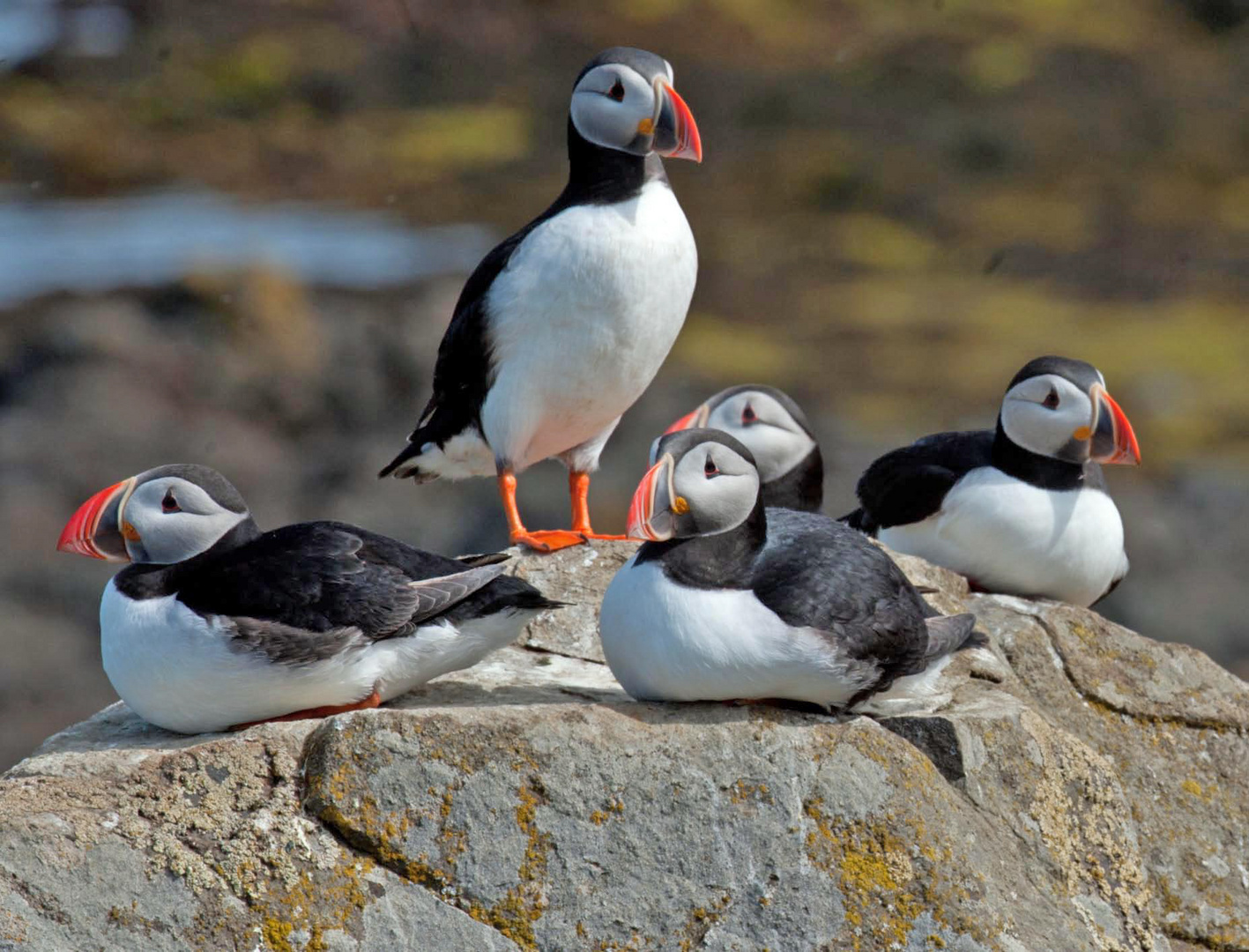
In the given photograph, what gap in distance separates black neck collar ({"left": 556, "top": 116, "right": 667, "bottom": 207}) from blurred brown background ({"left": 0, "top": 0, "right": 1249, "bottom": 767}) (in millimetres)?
14624

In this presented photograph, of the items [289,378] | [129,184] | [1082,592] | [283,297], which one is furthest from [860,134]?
[1082,592]

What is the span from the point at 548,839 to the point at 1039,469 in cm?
286

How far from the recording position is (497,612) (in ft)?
15.0

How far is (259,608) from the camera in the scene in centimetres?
431

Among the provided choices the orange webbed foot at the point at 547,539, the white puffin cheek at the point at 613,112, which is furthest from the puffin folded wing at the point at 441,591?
the white puffin cheek at the point at 613,112

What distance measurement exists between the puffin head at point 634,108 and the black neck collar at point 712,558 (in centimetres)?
169

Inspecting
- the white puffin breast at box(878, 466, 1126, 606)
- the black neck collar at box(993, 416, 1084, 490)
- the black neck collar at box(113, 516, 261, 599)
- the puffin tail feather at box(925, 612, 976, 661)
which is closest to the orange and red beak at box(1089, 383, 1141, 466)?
the black neck collar at box(993, 416, 1084, 490)

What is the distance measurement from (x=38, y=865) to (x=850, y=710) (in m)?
2.14

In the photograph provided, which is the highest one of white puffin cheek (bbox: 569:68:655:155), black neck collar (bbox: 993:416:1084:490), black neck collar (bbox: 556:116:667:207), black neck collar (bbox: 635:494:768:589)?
white puffin cheek (bbox: 569:68:655:155)

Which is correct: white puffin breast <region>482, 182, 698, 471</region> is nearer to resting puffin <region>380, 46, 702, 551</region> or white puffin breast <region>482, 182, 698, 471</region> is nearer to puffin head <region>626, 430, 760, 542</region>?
resting puffin <region>380, 46, 702, 551</region>

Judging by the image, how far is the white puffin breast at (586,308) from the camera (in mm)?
5707

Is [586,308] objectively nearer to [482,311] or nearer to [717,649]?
[482,311]

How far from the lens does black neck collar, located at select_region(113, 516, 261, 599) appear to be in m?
4.44

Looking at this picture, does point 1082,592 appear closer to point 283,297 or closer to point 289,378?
point 289,378
